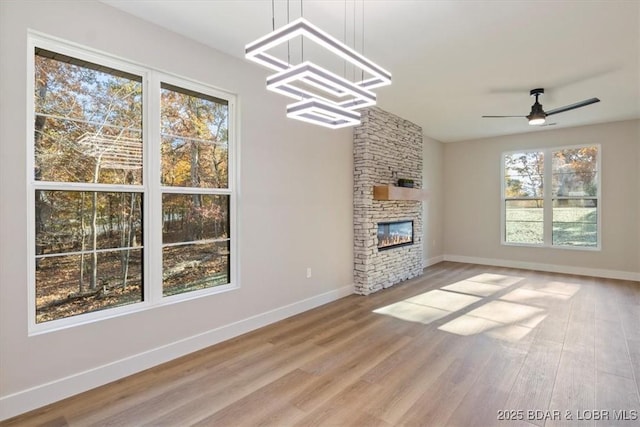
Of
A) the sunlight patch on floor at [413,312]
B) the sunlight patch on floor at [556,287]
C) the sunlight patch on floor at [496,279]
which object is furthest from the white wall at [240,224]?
the sunlight patch on floor at [556,287]

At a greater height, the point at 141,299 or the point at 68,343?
the point at 141,299

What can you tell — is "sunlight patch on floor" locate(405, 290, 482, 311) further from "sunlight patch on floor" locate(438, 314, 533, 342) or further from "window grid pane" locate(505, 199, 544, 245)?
"window grid pane" locate(505, 199, 544, 245)

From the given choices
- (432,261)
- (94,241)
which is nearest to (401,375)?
(94,241)

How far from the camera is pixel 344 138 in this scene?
5.07 metres

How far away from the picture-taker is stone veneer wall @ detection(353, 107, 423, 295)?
515cm

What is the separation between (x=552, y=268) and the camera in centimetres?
681

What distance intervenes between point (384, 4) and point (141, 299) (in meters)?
3.22

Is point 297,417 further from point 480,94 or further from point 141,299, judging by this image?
point 480,94

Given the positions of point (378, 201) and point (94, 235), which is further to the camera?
point (378, 201)

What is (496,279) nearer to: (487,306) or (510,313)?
(487,306)

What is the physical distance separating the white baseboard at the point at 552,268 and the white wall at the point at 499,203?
14 mm

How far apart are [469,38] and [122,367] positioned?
4.27 metres

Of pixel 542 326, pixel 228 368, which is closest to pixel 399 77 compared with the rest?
pixel 542 326

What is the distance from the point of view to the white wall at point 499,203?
6.05 m
